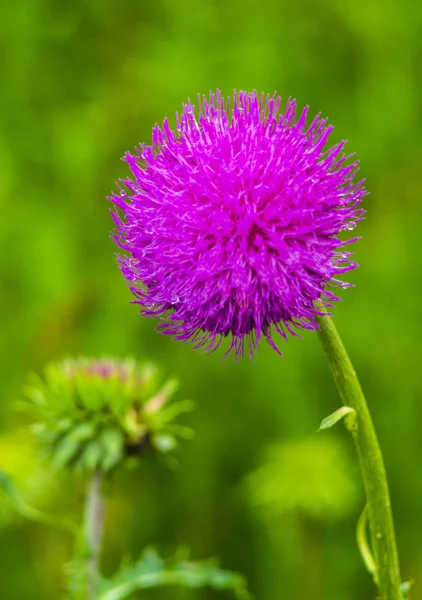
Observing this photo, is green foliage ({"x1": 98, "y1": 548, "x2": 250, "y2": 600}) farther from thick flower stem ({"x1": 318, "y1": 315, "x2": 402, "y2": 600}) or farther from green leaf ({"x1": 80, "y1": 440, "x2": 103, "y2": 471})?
thick flower stem ({"x1": 318, "y1": 315, "x2": 402, "y2": 600})

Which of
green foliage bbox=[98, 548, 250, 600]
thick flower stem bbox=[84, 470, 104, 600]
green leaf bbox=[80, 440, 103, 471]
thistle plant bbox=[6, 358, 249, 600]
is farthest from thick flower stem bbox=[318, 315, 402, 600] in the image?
green leaf bbox=[80, 440, 103, 471]

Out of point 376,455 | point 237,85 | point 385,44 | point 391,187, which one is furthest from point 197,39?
point 376,455

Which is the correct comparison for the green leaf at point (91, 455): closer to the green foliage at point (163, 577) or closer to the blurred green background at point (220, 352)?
the green foliage at point (163, 577)

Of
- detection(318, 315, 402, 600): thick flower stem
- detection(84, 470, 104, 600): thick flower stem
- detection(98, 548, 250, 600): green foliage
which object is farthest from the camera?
detection(84, 470, 104, 600): thick flower stem

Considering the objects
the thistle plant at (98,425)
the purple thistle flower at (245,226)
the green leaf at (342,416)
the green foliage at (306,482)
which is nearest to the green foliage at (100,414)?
the thistle plant at (98,425)

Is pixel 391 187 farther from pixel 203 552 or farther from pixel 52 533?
pixel 52 533

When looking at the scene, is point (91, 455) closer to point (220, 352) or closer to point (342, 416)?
point (342, 416)
